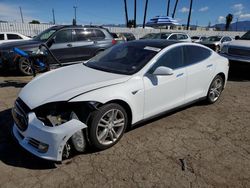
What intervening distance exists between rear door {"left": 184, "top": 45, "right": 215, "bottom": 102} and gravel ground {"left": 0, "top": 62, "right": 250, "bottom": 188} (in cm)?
56

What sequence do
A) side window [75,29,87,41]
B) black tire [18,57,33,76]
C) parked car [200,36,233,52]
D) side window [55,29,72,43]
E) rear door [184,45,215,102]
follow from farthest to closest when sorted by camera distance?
parked car [200,36,233,52]
side window [75,29,87,41]
side window [55,29,72,43]
black tire [18,57,33,76]
rear door [184,45,215,102]

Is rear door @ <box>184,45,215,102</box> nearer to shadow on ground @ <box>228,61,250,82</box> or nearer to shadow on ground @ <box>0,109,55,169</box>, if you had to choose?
shadow on ground @ <box>0,109,55,169</box>

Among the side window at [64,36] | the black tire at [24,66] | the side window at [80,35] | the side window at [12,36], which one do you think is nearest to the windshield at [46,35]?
the side window at [64,36]

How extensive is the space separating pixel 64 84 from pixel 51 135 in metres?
0.85

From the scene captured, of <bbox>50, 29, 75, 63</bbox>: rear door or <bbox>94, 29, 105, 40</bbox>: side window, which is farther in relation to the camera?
<bbox>94, 29, 105, 40</bbox>: side window

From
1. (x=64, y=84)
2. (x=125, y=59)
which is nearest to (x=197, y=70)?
(x=125, y=59)

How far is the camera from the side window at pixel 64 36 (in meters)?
7.71

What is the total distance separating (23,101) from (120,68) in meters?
1.53

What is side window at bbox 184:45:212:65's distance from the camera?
418cm

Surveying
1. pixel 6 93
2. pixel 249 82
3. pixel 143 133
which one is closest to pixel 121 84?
pixel 143 133

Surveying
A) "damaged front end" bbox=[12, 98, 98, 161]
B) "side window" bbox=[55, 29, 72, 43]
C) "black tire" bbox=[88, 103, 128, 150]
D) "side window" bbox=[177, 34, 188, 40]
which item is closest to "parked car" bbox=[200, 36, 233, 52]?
"side window" bbox=[177, 34, 188, 40]

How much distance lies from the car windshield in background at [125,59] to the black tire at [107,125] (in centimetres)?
67

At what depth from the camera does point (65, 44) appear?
782 centimetres

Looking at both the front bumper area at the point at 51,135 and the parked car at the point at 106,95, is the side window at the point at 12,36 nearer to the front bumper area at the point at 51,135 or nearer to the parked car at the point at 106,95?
the parked car at the point at 106,95
